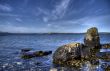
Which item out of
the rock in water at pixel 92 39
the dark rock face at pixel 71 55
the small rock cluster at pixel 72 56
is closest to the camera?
the small rock cluster at pixel 72 56

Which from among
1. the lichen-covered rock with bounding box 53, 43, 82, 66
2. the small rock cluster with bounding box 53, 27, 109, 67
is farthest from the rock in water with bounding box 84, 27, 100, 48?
the lichen-covered rock with bounding box 53, 43, 82, 66

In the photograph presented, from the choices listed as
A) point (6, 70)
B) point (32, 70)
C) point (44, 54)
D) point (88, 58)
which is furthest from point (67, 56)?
point (44, 54)

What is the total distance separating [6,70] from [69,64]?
7791 millimetres

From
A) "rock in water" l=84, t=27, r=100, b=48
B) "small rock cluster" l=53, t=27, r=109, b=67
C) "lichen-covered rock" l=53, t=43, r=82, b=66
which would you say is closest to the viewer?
"small rock cluster" l=53, t=27, r=109, b=67

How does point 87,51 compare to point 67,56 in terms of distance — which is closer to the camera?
point 67,56

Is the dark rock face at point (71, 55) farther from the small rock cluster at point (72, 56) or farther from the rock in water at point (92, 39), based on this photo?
the rock in water at point (92, 39)

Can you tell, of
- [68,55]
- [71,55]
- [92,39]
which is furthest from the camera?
[92,39]

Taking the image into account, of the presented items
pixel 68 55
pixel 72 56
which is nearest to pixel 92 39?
pixel 72 56

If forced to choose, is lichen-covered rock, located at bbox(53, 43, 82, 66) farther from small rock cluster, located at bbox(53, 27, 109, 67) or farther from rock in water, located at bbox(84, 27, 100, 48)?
Result: rock in water, located at bbox(84, 27, 100, 48)

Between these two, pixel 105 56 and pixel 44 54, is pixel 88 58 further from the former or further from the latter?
pixel 44 54

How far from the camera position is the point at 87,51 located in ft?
96.6

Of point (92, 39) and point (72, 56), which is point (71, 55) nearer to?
point (72, 56)

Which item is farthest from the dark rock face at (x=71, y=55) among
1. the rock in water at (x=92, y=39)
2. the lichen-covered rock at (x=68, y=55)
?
the rock in water at (x=92, y=39)

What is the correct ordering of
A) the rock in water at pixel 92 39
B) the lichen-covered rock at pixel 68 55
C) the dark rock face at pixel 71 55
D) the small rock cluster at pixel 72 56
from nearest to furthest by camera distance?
1. the small rock cluster at pixel 72 56
2. the dark rock face at pixel 71 55
3. the lichen-covered rock at pixel 68 55
4. the rock in water at pixel 92 39
